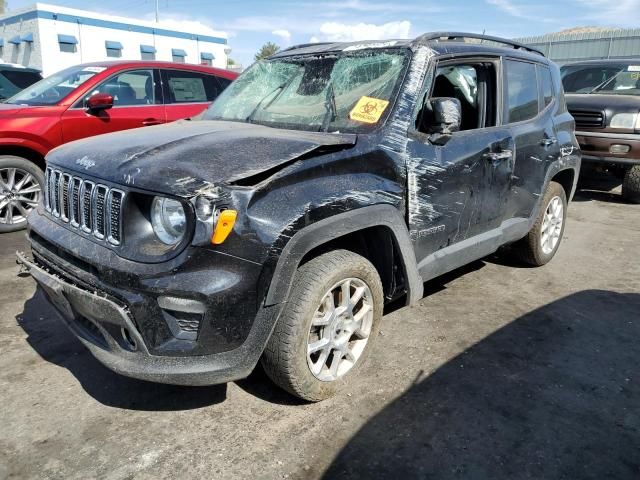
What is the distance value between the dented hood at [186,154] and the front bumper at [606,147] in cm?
594

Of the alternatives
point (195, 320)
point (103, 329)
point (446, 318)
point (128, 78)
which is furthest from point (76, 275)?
point (128, 78)

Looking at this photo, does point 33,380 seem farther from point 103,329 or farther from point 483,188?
point 483,188

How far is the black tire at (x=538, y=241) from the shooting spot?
15.3 ft

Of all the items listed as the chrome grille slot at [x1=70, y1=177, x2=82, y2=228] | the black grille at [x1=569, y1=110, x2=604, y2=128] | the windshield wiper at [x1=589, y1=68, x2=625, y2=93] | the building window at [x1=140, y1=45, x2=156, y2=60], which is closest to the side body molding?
the chrome grille slot at [x1=70, y1=177, x2=82, y2=228]

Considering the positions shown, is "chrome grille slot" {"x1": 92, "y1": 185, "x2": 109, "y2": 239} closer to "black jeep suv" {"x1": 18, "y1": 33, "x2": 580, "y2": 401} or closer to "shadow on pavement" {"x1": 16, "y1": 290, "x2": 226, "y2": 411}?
"black jeep suv" {"x1": 18, "y1": 33, "x2": 580, "y2": 401}

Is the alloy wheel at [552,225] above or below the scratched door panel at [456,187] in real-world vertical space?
below

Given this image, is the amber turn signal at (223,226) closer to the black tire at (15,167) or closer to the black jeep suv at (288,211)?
the black jeep suv at (288,211)

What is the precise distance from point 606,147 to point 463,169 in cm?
514

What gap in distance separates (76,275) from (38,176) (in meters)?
3.87

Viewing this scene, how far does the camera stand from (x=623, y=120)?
7.41 meters

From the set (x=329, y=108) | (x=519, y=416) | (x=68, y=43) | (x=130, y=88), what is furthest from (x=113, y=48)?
(x=519, y=416)

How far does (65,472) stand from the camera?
2334 millimetres

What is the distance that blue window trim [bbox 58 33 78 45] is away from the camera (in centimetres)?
2842

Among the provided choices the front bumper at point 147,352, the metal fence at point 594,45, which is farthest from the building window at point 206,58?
the front bumper at point 147,352
